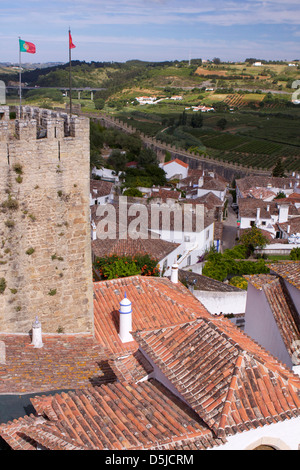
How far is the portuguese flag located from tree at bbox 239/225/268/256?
74.3 feet

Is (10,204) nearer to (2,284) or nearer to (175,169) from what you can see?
(2,284)

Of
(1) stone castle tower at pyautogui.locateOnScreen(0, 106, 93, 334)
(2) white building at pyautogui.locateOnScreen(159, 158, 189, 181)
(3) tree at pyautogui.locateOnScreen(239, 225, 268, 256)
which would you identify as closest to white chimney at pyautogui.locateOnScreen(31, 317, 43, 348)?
(1) stone castle tower at pyautogui.locateOnScreen(0, 106, 93, 334)

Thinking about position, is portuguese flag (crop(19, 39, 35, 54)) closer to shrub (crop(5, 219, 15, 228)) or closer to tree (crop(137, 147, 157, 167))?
shrub (crop(5, 219, 15, 228))

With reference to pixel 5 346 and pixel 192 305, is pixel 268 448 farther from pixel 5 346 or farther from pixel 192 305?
pixel 192 305

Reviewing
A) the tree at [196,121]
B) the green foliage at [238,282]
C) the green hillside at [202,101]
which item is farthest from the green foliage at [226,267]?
the tree at [196,121]

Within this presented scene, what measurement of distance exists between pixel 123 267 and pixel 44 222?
25.4 ft

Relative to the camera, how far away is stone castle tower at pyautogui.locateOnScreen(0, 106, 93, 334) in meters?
8.35

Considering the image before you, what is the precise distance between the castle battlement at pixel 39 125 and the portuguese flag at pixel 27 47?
1.10 m

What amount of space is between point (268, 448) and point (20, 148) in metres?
5.99

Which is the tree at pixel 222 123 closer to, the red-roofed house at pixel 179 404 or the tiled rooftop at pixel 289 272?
the tiled rooftop at pixel 289 272

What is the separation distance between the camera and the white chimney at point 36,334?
28.1 ft

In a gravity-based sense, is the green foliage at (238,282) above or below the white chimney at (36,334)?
below

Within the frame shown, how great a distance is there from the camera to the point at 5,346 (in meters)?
8.44

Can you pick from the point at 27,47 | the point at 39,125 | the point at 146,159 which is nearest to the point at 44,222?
the point at 39,125
